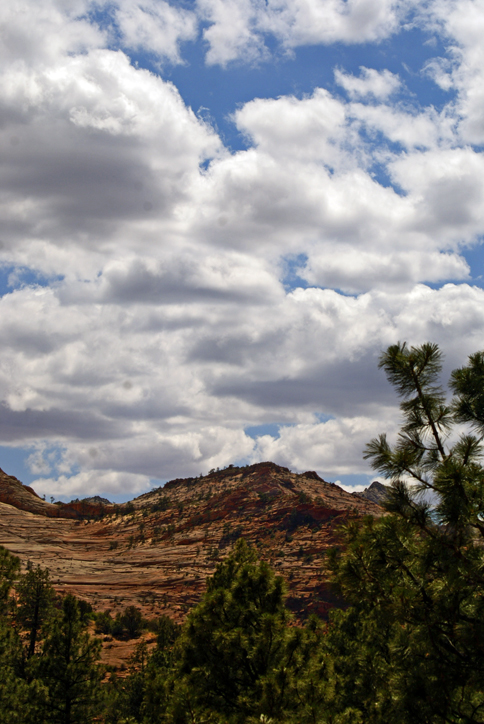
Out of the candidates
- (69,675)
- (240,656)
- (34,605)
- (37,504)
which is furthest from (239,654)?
(37,504)

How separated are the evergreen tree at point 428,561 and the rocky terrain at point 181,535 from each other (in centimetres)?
7287

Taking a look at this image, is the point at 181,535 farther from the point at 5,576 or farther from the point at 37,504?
the point at 5,576

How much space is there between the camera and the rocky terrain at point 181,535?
276ft

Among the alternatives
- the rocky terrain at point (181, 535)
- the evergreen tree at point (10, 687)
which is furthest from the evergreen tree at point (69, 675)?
the rocky terrain at point (181, 535)

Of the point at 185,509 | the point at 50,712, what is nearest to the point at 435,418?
the point at 50,712

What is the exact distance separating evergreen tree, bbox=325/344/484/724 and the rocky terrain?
72.9 m

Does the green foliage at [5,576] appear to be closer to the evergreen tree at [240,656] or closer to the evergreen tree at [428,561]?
the evergreen tree at [240,656]

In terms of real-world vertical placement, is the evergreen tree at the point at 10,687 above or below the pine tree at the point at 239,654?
below

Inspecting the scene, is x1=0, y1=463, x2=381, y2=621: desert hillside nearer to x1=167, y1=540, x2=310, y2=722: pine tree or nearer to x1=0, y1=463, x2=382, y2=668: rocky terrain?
x1=0, y1=463, x2=382, y2=668: rocky terrain

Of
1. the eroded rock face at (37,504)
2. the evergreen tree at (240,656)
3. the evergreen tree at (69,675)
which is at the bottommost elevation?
the evergreen tree at (69,675)

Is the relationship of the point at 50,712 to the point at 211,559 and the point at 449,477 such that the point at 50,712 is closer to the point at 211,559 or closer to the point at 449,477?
the point at 449,477

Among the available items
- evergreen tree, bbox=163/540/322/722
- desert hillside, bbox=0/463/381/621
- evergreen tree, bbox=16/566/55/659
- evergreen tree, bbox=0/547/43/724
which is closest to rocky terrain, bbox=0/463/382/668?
desert hillside, bbox=0/463/381/621

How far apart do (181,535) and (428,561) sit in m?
109

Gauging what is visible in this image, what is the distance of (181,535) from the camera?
111 metres
